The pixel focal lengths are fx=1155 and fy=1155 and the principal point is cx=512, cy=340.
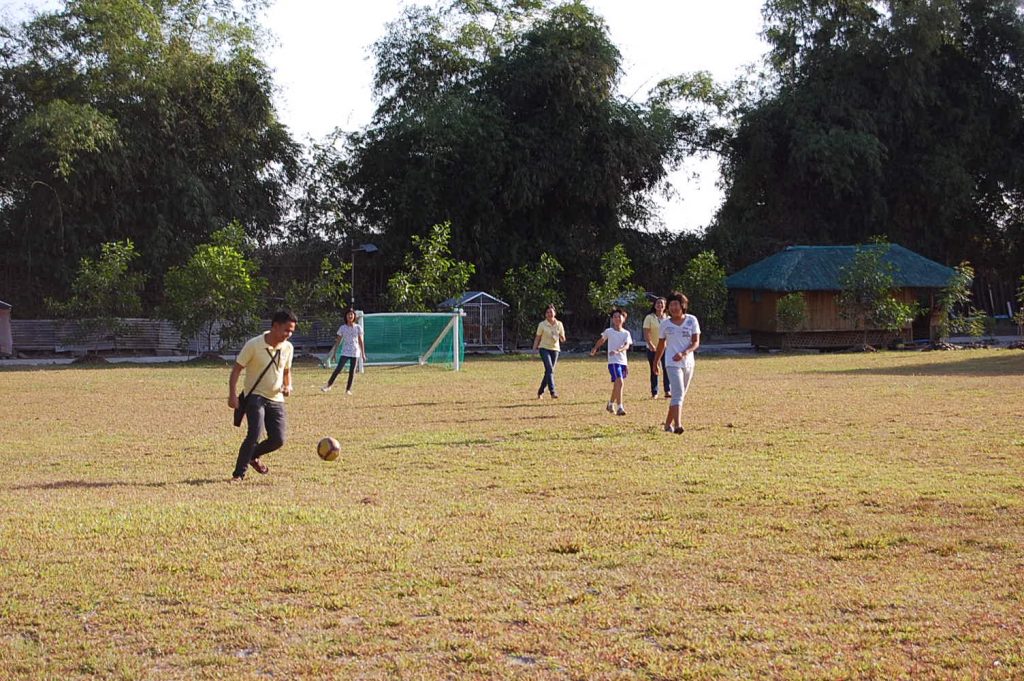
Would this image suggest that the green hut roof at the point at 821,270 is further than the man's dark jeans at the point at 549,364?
Yes

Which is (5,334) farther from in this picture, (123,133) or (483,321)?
(483,321)

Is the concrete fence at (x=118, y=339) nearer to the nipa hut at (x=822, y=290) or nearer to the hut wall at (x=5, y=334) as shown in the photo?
the hut wall at (x=5, y=334)

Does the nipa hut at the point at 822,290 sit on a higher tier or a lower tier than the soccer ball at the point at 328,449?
higher

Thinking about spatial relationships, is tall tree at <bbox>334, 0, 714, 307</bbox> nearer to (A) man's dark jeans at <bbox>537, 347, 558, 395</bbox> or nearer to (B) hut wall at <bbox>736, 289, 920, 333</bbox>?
(B) hut wall at <bbox>736, 289, 920, 333</bbox>

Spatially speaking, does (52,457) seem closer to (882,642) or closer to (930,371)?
(882,642)

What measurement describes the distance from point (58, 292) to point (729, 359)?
68.3 feet

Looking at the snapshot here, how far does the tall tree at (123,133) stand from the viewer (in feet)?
112

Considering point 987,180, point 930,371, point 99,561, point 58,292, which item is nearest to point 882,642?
point 99,561

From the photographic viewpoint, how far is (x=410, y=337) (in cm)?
3127

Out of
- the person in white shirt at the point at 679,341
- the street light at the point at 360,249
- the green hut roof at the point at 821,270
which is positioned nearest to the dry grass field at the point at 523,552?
the person in white shirt at the point at 679,341

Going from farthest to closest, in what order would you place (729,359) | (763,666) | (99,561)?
1. (729,359)
2. (99,561)
3. (763,666)

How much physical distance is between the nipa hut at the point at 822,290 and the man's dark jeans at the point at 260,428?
Result: 2965cm

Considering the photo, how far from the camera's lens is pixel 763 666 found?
5.29m

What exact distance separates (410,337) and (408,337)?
0.06 metres
